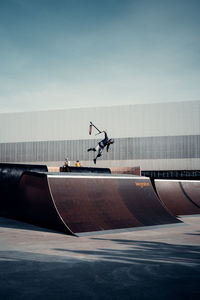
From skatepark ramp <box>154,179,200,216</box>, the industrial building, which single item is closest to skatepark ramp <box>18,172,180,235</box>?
skatepark ramp <box>154,179,200,216</box>

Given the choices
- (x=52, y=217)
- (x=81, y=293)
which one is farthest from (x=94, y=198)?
(x=81, y=293)

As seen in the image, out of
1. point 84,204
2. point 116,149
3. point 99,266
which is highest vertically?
point 116,149

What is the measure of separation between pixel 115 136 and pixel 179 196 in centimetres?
2151

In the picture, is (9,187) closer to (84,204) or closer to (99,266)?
(84,204)

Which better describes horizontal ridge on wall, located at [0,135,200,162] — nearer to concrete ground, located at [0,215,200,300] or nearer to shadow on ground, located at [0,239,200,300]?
concrete ground, located at [0,215,200,300]

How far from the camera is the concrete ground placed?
286 cm

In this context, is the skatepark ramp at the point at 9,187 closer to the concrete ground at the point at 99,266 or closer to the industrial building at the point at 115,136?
the concrete ground at the point at 99,266

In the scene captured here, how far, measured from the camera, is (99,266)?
12.4 feet

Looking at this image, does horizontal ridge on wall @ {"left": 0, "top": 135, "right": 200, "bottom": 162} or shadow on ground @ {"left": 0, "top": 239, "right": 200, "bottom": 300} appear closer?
shadow on ground @ {"left": 0, "top": 239, "right": 200, "bottom": 300}

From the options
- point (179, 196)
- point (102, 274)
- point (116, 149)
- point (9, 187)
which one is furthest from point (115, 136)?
point (102, 274)

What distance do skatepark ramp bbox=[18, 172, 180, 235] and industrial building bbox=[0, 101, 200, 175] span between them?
78.3ft

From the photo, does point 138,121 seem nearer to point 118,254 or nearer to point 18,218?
point 18,218

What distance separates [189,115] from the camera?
1307 inches

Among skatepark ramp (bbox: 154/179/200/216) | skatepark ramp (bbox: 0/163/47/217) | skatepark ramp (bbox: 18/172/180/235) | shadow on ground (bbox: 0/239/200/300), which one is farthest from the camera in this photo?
skatepark ramp (bbox: 154/179/200/216)
